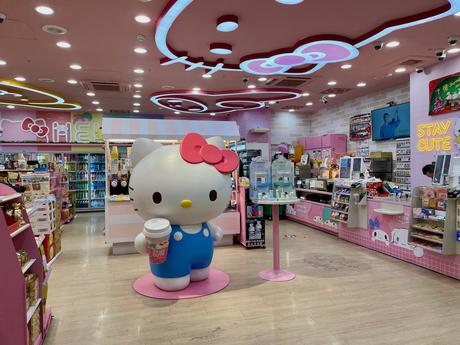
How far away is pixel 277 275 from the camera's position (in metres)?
4.48

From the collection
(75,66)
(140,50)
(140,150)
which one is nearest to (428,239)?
(140,150)

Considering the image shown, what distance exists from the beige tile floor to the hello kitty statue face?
100cm

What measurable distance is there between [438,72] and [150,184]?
5477 millimetres

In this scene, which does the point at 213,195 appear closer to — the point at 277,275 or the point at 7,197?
the point at 277,275

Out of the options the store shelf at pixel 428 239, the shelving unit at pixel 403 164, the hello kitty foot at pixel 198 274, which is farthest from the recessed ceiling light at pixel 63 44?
the shelving unit at pixel 403 164

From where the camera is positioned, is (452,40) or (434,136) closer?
(452,40)

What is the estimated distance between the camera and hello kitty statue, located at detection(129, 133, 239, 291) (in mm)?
3738

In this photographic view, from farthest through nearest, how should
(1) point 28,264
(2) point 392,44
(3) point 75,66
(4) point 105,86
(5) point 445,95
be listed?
(4) point 105,86 → (3) point 75,66 → (5) point 445,95 → (2) point 392,44 → (1) point 28,264

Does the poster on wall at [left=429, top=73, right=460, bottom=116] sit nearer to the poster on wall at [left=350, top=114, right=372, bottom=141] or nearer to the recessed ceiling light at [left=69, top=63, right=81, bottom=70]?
the poster on wall at [left=350, top=114, right=372, bottom=141]

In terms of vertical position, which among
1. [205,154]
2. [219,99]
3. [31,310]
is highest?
[219,99]

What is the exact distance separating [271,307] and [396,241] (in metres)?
2.73

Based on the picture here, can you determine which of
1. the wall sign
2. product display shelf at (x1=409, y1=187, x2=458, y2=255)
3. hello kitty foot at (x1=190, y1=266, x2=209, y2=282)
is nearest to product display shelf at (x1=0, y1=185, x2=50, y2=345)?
hello kitty foot at (x1=190, y1=266, x2=209, y2=282)

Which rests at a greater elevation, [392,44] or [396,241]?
[392,44]

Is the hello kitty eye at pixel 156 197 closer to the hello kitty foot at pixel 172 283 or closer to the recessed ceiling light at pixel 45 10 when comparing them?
the hello kitty foot at pixel 172 283
